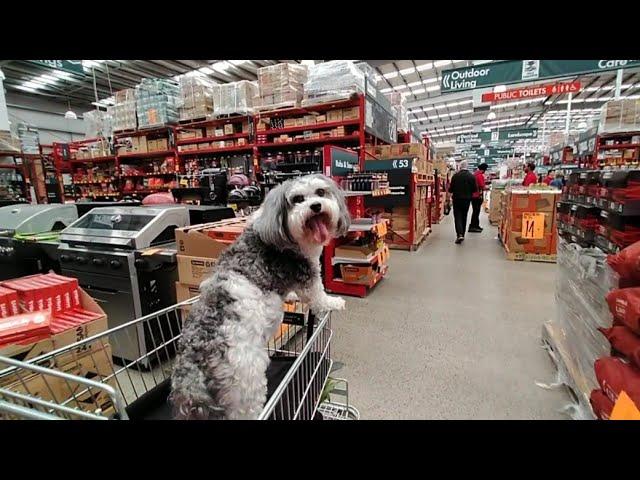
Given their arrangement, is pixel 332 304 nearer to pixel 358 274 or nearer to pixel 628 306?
pixel 628 306

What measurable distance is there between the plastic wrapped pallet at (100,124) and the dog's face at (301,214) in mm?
8021

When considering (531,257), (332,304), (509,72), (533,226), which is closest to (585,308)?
(332,304)

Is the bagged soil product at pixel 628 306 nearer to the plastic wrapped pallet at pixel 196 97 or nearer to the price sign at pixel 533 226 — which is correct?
the price sign at pixel 533 226

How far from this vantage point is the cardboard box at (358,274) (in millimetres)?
3648

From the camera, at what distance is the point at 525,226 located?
16.0 ft

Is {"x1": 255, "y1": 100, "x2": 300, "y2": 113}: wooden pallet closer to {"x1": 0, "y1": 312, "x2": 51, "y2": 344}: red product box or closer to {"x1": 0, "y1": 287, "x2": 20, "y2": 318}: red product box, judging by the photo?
{"x1": 0, "y1": 287, "x2": 20, "y2": 318}: red product box

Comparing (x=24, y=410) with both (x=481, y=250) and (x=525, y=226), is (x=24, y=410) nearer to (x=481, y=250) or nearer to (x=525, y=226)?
(x=525, y=226)

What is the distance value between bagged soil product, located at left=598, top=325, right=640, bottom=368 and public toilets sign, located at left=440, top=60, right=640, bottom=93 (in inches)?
196

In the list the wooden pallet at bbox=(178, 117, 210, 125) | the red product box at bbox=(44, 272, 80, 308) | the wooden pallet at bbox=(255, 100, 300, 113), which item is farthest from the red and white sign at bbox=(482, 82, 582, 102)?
the red product box at bbox=(44, 272, 80, 308)

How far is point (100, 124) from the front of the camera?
8086 mm

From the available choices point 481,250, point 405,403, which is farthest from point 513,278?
point 405,403

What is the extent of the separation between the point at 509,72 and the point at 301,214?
602 centimetres

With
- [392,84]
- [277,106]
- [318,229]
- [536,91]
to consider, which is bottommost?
[318,229]

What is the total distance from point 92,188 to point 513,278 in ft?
32.6
